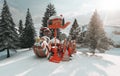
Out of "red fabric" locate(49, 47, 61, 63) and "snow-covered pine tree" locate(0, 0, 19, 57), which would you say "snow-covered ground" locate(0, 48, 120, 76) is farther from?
"snow-covered pine tree" locate(0, 0, 19, 57)

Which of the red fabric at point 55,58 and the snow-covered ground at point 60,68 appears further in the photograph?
the red fabric at point 55,58

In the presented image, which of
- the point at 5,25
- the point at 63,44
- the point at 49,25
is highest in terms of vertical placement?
the point at 5,25

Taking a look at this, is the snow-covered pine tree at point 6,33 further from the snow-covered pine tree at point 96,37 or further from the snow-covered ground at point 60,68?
the snow-covered ground at point 60,68

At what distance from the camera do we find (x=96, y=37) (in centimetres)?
1467

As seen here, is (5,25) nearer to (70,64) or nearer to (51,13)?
(51,13)

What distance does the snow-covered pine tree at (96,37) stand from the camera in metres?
14.6

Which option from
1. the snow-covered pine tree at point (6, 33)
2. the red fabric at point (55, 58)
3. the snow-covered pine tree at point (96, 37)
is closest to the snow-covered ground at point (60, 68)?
the red fabric at point (55, 58)

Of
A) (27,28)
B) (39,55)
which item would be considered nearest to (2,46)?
(27,28)

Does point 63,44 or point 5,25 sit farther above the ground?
point 5,25

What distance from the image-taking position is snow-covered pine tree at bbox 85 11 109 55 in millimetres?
14617

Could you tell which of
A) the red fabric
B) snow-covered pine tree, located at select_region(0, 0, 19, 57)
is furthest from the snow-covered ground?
snow-covered pine tree, located at select_region(0, 0, 19, 57)

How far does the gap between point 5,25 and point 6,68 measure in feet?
53.1

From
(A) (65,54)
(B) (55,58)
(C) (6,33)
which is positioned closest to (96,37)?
(A) (65,54)

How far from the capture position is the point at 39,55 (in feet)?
39.4
